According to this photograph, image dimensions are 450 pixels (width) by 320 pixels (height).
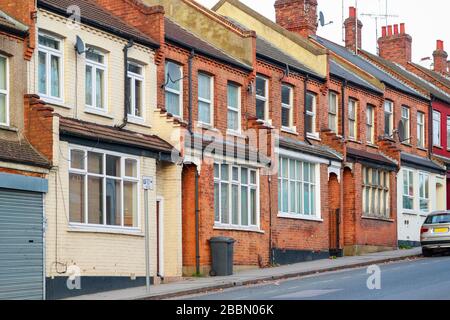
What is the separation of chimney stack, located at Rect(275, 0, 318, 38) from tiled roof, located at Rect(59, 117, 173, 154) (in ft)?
55.5

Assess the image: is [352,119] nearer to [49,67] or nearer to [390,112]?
[390,112]

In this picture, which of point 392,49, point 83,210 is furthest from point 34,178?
point 392,49

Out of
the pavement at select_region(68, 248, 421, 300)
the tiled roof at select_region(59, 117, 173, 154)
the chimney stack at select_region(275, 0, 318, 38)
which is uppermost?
the chimney stack at select_region(275, 0, 318, 38)

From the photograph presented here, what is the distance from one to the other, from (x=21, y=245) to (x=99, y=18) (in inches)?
285

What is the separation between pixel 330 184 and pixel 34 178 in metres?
16.7

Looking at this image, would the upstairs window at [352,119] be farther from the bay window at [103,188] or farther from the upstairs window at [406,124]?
the bay window at [103,188]

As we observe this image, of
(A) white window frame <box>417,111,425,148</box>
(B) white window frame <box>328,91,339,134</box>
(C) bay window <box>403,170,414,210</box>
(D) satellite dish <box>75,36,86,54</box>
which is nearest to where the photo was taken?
(D) satellite dish <box>75,36,86,54</box>

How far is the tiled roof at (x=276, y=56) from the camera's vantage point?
107ft

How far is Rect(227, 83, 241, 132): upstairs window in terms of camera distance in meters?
30.4

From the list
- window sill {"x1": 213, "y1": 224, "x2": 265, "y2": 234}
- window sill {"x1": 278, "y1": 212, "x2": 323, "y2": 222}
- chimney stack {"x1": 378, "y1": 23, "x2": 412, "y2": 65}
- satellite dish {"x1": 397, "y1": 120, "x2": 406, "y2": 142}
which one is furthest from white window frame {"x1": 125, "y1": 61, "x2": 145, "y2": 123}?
chimney stack {"x1": 378, "y1": 23, "x2": 412, "y2": 65}

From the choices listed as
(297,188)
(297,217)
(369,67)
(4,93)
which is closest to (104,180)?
(4,93)

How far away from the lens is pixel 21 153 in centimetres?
2144

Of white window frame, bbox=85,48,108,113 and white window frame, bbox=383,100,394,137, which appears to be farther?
white window frame, bbox=383,100,394,137

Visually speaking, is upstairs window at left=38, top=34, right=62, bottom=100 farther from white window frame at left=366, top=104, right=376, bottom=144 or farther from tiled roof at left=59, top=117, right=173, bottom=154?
white window frame at left=366, top=104, right=376, bottom=144
